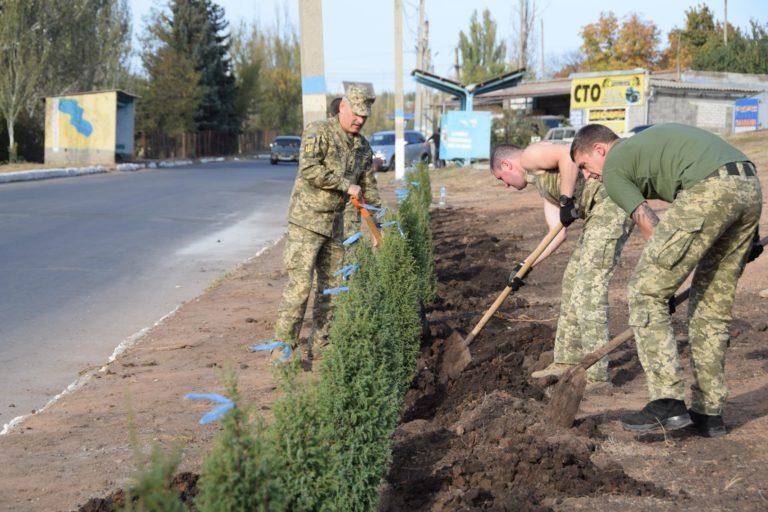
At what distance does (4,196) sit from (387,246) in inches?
664

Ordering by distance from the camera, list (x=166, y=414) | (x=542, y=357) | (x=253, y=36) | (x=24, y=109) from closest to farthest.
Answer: (x=166, y=414) < (x=542, y=357) < (x=24, y=109) < (x=253, y=36)

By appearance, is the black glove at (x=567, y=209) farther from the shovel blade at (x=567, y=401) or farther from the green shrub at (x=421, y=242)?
the green shrub at (x=421, y=242)

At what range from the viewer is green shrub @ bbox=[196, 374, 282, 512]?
7.80 feet

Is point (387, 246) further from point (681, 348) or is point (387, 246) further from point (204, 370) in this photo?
point (681, 348)

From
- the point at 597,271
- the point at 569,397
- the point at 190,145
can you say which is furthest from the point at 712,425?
the point at 190,145

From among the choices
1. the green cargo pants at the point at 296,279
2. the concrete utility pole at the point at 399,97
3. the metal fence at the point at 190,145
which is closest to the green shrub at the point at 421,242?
the green cargo pants at the point at 296,279

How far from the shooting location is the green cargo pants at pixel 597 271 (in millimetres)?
5625

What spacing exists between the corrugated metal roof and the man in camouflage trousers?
113 ft

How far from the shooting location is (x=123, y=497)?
3662mm

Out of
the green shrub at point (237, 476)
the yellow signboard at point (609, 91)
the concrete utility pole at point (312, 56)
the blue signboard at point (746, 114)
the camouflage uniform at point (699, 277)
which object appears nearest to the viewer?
the green shrub at point (237, 476)

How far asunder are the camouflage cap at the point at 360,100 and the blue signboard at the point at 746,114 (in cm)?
3156

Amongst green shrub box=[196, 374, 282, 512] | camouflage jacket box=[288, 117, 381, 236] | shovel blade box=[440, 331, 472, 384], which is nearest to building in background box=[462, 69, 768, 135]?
camouflage jacket box=[288, 117, 381, 236]

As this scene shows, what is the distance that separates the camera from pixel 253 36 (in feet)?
279

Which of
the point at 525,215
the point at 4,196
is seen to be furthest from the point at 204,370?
the point at 4,196
